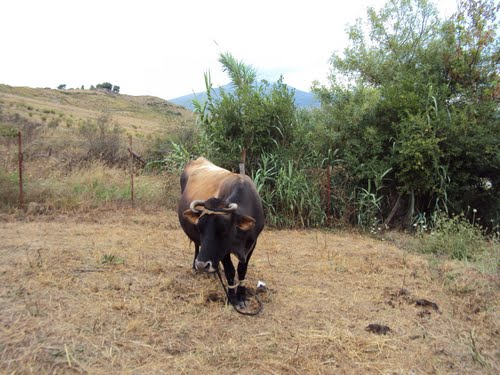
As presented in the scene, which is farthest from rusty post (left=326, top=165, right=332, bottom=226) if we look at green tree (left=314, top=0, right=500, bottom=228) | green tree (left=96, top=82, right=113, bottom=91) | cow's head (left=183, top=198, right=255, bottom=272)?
green tree (left=96, top=82, right=113, bottom=91)

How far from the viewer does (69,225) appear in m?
8.08

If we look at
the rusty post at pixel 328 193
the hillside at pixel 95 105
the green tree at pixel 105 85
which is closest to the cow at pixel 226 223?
the rusty post at pixel 328 193

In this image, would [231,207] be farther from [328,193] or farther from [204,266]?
[328,193]

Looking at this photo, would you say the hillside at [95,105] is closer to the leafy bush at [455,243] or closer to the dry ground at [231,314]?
the leafy bush at [455,243]

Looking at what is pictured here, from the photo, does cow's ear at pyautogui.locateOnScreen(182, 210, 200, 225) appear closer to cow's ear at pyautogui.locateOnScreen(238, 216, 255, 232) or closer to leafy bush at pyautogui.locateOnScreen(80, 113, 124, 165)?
cow's ear at pyautogui.locateOnScreen(238, 216, 255, 232)

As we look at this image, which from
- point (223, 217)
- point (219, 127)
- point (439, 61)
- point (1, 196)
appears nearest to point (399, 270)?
point (223, 217)

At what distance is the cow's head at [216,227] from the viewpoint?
152 inches

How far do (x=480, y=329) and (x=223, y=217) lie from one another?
9.06ft

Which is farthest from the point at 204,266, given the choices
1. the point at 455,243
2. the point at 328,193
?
the point at 328,193

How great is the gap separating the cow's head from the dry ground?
69 cm

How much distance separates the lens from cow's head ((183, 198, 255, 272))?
12.7 ft

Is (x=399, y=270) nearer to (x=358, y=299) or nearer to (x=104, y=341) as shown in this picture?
(x=358, y=299)

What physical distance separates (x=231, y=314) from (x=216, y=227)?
3.35 ft

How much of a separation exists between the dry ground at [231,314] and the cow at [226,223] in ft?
1.65
